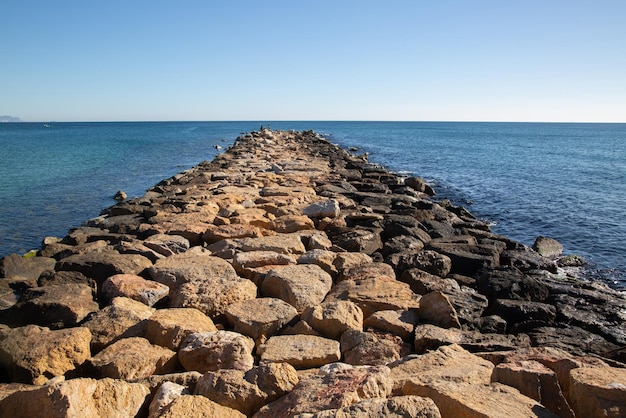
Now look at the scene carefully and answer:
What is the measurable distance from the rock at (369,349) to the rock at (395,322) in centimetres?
15

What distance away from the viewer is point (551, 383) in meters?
2.98

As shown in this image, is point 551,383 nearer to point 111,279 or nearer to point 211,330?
point 211,330

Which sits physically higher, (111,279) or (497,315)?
(111,279)

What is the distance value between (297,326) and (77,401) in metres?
1.83

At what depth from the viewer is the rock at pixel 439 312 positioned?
429cm

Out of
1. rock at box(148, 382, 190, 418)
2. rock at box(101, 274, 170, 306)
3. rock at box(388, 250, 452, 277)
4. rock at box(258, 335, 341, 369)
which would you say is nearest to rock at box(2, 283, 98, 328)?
rock at box(101, 274, 170, 306)

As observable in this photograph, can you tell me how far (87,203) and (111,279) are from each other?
10.2 m

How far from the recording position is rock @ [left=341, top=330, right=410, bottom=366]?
361 centimetres

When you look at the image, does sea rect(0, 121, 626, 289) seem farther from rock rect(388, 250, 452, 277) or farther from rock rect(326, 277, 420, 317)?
rock rect(326, 277, 420, 317)

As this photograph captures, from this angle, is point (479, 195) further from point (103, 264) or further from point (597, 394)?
point (597, 394)

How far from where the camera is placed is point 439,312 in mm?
4309

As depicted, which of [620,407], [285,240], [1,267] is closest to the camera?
[620,407]

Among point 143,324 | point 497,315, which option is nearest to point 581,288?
point 497,315

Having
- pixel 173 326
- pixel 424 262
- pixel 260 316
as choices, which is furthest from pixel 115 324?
pixel 424 262
